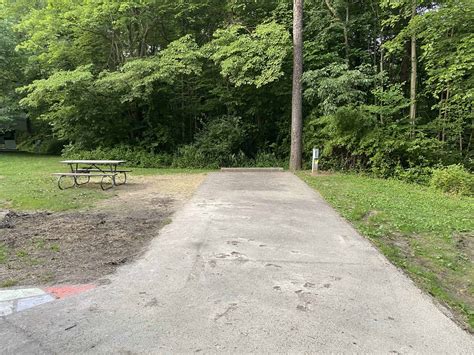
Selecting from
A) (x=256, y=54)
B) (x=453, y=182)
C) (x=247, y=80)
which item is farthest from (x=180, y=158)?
(x=453, y=182)

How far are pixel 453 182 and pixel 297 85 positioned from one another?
6.11 meters

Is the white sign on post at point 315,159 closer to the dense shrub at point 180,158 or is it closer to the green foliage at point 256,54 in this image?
the dense shrub at point 180,158

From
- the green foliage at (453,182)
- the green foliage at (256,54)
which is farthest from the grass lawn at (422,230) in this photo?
the green foliage at (256,54)

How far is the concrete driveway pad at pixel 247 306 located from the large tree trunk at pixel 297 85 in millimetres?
9430

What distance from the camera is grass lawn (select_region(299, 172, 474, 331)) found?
135 inches

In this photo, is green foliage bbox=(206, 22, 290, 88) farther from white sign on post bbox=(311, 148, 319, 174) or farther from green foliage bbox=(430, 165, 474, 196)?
green foliage bbox=(430, 165, 474, 196)

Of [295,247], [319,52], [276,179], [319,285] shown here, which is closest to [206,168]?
[276,179]

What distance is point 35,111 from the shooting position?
20203 millimetres

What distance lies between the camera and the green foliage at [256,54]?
43.5ft

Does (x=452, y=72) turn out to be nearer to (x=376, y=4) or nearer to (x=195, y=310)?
(x=376, y=4)

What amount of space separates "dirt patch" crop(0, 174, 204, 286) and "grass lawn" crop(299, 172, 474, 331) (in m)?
2.84

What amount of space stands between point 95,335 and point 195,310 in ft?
2.25

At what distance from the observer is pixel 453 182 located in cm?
973

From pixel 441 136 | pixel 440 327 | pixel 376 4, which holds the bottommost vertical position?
pixel 440 327
